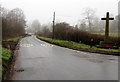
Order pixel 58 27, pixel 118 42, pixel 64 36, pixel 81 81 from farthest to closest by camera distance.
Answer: pixel 58 27
pixel 64 36
pixel 118 42
pixel 81 81

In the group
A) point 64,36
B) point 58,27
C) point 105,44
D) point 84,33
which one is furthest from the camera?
point 58,27

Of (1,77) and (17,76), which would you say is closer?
(1,77)

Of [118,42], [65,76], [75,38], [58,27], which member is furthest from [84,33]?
[65,76]

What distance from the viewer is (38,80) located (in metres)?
6.85

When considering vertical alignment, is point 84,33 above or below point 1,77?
above

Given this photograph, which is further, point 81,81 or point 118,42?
point 118,42

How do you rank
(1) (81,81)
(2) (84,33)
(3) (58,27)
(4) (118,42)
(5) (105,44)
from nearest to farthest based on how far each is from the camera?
(1) (81,81), (5) (105,44), (4) (118,42), (2) (84,33), (3) (58,27)

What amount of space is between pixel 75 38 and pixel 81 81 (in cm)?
3232

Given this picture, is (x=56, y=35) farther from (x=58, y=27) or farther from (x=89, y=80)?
(x=89, y=80)

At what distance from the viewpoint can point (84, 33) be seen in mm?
36625

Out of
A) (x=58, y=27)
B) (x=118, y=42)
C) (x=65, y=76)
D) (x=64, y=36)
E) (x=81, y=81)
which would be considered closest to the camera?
(x=81, y=81)

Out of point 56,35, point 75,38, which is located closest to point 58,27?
point 56,35

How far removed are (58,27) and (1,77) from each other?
41.8 meters

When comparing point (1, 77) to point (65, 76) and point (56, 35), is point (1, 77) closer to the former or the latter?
point (65, 76)
